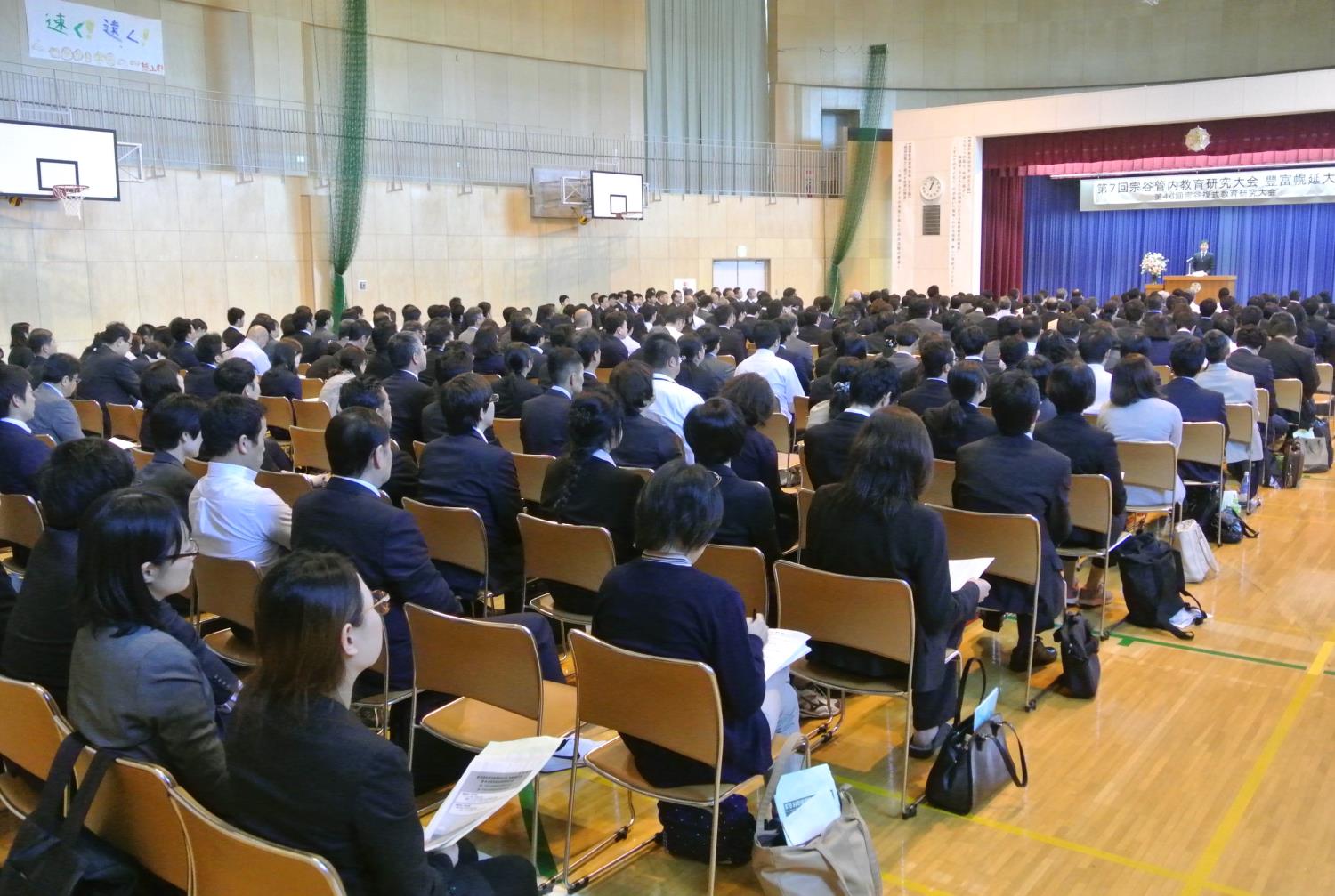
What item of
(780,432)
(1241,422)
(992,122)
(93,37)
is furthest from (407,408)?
(992,122)

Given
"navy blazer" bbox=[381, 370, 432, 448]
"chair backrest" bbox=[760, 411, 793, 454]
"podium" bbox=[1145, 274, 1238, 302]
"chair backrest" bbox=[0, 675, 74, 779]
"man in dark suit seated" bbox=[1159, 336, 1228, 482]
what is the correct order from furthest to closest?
"podium" bbox=[1145, 274, 1238, 302] → "chair backrest" bbox=[760, 411, 793, 454] → "navy blazer" bbox=[381, 370, 432, 448] → "man in dark suit seated" bbox=[1159, 336, 1228, 482] → "chair backrest" bbox=[0, 675, 74, 779]

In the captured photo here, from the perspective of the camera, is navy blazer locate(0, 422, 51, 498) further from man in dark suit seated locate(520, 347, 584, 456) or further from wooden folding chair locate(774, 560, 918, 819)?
wooden folding chair locate(774, 560, 918, 819)

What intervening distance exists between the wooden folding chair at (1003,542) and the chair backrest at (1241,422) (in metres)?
3.44

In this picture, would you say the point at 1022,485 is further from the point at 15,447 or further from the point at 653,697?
the point at 15,447

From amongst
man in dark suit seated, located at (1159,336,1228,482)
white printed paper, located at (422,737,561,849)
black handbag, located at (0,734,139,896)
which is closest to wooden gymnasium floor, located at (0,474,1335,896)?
white printed paper, located at (422,737,561,849)

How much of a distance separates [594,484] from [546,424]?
5.75ft

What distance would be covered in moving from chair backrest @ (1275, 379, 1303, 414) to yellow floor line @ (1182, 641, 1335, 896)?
3.86 metres

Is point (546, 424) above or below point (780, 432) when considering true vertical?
above

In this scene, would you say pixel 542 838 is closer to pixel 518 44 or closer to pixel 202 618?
pixel 202 618

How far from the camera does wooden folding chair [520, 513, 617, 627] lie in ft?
14.1

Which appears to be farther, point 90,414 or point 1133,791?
point 90,414

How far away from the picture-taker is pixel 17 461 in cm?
552

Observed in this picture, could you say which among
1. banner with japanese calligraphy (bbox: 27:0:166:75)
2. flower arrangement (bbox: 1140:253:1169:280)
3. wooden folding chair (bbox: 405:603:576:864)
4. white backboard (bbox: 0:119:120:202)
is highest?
banner with japanese calligraphy (bbox: 27:0:166:75)

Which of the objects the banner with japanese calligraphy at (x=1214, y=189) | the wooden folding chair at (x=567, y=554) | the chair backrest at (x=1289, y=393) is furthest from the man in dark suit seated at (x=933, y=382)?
the banner with japanese calligraphy at (x=1214, y=189)
